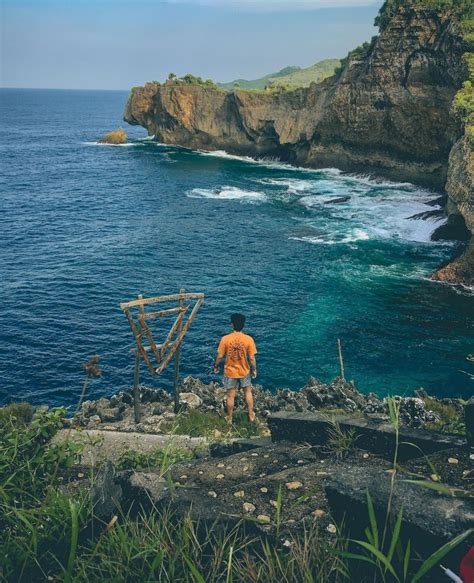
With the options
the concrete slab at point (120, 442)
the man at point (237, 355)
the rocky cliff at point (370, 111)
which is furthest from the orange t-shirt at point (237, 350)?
the rocky cliff at point (370, 111)

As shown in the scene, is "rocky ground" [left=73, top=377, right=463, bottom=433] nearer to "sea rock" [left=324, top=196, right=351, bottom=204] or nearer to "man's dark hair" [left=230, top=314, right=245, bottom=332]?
"man's dark hair" [left=230, top=314, right=245, bottom=332]

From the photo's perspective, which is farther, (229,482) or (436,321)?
(436,321)

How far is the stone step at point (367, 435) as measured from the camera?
6.53m

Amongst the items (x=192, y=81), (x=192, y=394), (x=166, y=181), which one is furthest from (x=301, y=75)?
(x=192, y=394)

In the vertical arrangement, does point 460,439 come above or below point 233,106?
below

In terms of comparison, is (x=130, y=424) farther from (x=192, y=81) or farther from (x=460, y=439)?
(x=192, y=81)

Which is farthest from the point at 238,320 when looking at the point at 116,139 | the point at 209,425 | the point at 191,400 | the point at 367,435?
the point at 116,139

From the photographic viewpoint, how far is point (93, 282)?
3484 centimetres

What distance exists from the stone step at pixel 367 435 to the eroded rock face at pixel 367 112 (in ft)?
154

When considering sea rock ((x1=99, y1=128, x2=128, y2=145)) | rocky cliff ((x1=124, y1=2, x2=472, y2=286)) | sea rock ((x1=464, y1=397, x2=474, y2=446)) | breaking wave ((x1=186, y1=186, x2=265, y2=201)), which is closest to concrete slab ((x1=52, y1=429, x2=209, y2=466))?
sea rock ((x1=464, y1=397, x2=474, y2=446))

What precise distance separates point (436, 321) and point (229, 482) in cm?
2381

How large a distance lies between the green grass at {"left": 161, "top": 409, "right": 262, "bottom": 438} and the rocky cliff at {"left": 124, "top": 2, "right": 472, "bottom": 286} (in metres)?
26.0

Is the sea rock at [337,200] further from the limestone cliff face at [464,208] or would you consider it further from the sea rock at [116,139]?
the sea rock at [116,139]

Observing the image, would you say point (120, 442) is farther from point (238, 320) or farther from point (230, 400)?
point (238, 320)
